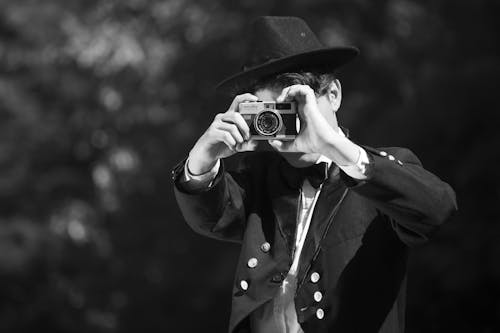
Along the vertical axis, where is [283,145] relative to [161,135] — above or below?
above

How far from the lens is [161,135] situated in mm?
10672

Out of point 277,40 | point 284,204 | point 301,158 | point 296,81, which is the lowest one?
point 284,204

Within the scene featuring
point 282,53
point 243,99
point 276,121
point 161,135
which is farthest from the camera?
point 161,135

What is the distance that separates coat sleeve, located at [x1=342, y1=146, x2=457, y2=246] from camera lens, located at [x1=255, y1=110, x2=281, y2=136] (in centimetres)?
24

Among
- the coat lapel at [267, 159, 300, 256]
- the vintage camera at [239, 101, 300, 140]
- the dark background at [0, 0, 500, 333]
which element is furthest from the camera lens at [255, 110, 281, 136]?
the dark background at [0, 0, 500, 333]

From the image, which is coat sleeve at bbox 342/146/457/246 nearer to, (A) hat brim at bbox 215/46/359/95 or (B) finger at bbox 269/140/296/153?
(B) finger at bbox 269/140/296/153

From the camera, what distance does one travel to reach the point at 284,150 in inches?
115

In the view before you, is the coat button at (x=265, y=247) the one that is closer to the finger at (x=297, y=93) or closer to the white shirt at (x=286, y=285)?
the white shirt at (x=286, y=285)

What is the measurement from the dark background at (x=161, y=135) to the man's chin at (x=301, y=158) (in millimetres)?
3891

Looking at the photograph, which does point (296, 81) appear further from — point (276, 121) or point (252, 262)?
point (252, 262)

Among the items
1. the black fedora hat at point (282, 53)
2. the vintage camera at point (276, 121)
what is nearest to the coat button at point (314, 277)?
the vintage camera at point (276, 121)

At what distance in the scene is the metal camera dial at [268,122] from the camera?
2859 millimetres

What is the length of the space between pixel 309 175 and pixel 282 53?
374mm

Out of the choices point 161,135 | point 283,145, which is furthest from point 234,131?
point 161,135
